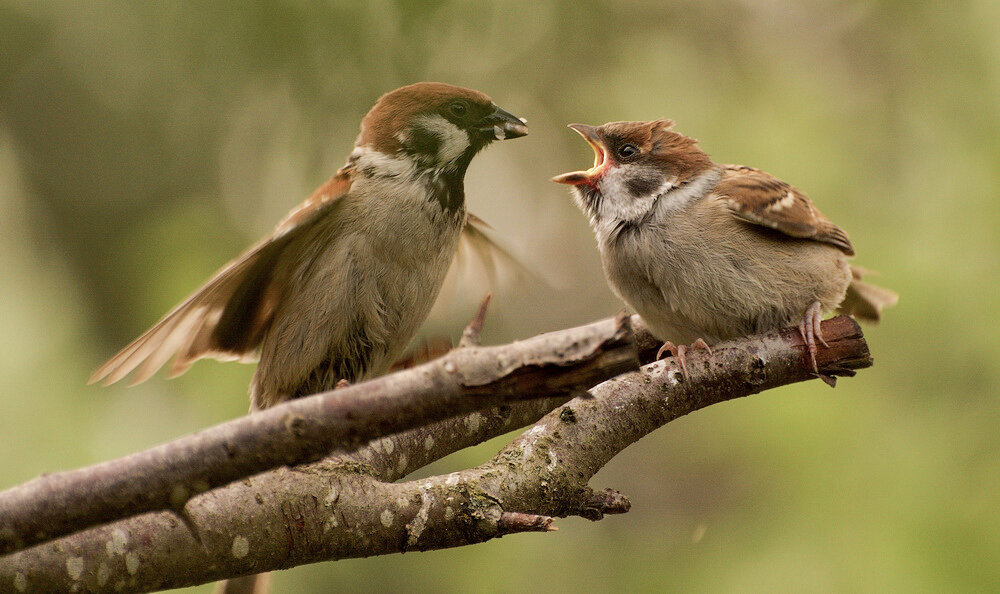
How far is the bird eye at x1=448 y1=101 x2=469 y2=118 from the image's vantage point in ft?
10.0

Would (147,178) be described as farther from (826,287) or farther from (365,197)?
(826,287)

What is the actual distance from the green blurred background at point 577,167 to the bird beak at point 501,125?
341mm

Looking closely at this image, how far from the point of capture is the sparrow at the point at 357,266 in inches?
112

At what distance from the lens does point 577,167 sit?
534 centimetres

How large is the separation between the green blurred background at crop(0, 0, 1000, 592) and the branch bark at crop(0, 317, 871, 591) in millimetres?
1121

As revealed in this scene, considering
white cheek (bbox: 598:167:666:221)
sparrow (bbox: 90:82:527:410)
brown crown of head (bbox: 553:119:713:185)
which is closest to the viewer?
sparrow (bbox: 90:82:527:410)

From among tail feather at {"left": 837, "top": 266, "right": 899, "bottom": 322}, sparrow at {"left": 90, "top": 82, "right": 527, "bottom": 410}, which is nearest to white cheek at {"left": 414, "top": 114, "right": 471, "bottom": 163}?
sparrow at {"left": 90, "top": 82, "right": 527, "bottom": 410}

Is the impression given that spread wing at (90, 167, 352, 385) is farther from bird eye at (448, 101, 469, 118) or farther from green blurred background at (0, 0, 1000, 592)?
green blurred background at (0, 0, 1000, 592)

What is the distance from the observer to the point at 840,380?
3.86 metres

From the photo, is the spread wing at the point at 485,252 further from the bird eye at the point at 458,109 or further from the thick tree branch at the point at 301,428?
the thick tree branch at the point at 301,428

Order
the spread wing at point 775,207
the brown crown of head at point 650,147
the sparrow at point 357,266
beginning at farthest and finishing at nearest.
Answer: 1. the brown crown of head at point 650,147
2. the spread wing at point 775,207
3. the sparrow at point 357,266

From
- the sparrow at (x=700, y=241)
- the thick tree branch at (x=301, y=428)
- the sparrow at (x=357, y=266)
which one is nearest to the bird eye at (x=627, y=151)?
the sparrow at (x=700, y=241)

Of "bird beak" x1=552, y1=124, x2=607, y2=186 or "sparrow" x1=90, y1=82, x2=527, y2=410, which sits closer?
"sparrow" x1=90, y1=82, x2=527, y2=410

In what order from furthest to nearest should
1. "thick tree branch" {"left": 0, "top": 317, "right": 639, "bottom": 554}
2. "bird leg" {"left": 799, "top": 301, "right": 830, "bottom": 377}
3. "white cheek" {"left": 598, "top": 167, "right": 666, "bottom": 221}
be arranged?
1. "white cheek" {"left": 598, "top": 167, "right": 666, "bottom": 221}
2. "bird leg" {"left": 799, "top": 301, "right": 830, "bottom": 377}
3. "thick tree branch" {"left": 0, "top": 317, "right": 639, "bottom": 554}
